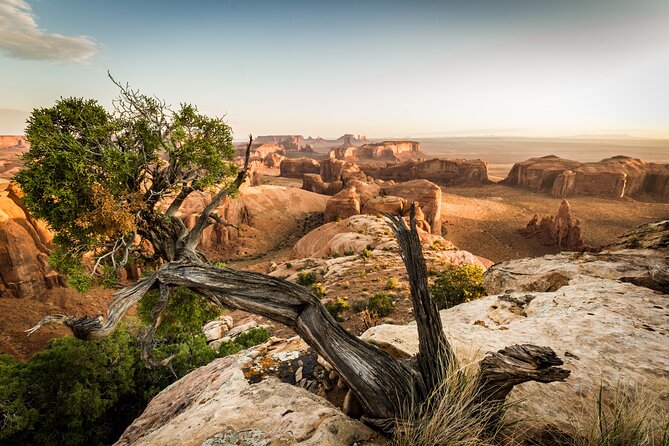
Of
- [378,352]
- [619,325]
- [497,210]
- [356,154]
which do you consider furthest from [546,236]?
[356,154]

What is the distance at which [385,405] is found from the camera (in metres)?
3.99

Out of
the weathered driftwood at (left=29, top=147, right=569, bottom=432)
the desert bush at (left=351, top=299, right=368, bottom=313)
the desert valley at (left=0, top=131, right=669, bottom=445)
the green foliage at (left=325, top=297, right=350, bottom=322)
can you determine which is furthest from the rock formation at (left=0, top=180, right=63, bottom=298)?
the weathered driftwood at (left=29, top=147, right=569, bottom=432)

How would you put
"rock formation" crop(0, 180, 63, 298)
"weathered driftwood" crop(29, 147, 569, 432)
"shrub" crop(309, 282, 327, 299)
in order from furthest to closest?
"rock formation" crop(0, 180, 63, 298), "shrub" crop(309, 282, 327, 299), "weathered driftwood" crop(29, 147, 569, 432)

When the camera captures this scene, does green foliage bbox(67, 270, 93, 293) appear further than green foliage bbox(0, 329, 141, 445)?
No

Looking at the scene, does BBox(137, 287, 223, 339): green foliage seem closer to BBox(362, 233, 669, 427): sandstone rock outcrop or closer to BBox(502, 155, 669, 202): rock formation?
BBox(362, 233, 669, 427): sandstone rock outcrop

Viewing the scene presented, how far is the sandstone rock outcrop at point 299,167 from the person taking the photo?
392 feet

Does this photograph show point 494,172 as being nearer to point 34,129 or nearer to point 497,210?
point 497,210

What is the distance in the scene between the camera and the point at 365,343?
4.52 meters

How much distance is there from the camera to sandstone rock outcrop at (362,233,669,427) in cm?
448

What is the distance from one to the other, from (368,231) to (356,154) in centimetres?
13702

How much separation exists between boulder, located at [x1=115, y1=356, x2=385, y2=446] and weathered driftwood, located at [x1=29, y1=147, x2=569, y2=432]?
0.42 m

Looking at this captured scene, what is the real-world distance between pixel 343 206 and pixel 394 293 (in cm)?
3194

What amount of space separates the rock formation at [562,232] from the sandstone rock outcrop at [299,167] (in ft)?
273

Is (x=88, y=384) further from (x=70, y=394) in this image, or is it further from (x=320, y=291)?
(x=320, y=291)
